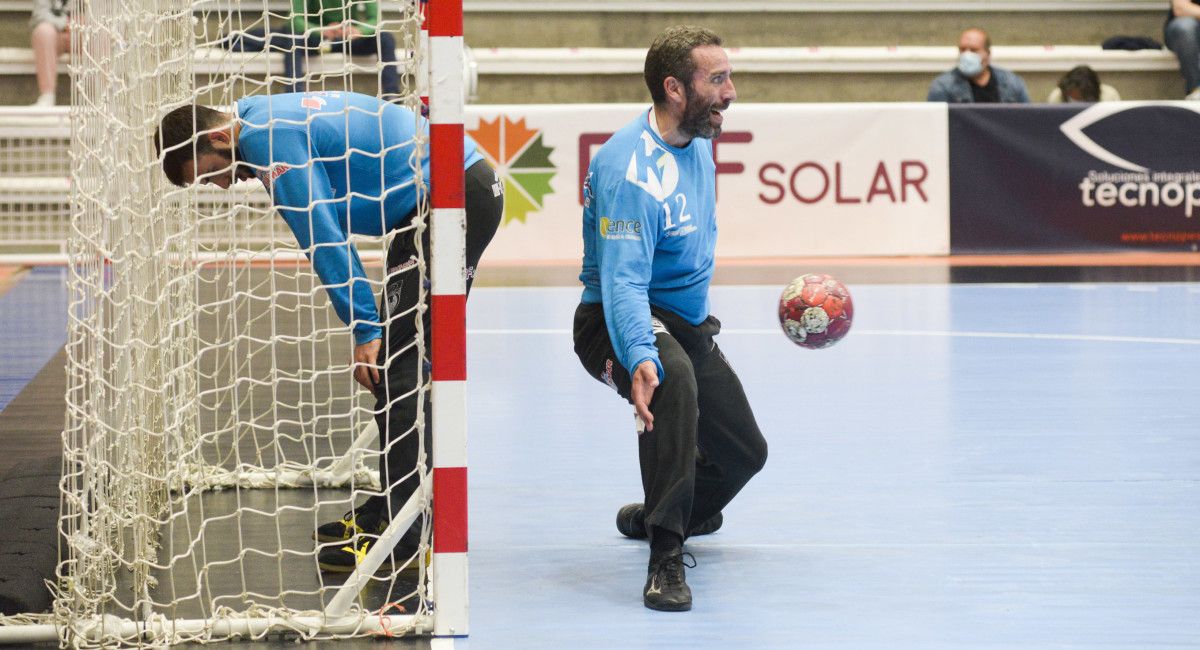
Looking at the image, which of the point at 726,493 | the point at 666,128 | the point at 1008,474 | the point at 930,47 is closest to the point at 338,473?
the point at 726,493

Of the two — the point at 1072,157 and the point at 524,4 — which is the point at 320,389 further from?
the point at 524,4

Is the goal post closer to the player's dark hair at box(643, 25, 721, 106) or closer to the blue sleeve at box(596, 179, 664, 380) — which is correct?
the blue sleeve at box(596, 179, 664, 380)

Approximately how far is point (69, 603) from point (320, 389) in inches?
145

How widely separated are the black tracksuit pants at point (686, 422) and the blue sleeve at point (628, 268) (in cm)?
13

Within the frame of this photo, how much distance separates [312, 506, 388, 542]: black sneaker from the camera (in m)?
4.96

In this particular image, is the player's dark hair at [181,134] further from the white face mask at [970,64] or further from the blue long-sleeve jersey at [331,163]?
the white face mask at [970,64]

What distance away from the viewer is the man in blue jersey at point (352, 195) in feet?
14.4

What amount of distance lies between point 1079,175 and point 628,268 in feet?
34.1

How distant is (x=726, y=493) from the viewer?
4980mm

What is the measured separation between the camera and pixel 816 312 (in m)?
5.40

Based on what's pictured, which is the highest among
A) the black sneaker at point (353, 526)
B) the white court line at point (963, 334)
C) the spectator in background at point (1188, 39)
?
the spectator in background at point (1188, 39)

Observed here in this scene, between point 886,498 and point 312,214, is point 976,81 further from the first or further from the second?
point 312,214

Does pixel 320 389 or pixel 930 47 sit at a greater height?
pixel 930 47

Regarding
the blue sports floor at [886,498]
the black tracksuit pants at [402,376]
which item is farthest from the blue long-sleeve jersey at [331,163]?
the blue sports floor at [886,498]
